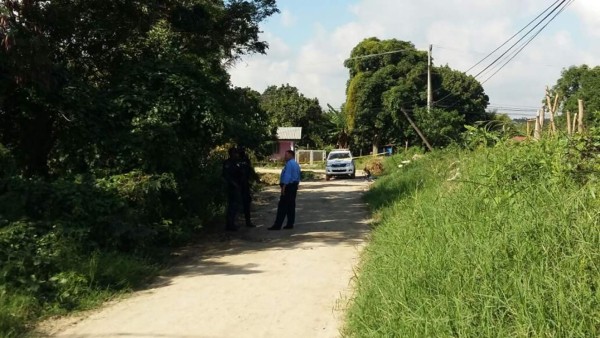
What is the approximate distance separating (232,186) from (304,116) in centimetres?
5045

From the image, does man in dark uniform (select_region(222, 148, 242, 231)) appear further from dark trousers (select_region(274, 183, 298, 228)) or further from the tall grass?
the tall grass

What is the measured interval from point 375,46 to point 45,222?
1820 inches

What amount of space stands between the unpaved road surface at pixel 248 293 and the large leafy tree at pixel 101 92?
2084 millimetres

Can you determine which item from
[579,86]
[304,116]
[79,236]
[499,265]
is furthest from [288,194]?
[579,86]

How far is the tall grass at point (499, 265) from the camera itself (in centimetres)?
387

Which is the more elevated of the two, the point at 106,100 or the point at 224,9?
the point at 224,9

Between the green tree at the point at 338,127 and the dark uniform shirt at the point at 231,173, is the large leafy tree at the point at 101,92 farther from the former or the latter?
the green tree at the point at 338,127

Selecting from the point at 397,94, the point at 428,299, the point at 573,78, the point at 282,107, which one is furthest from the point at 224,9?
the point at 573,78

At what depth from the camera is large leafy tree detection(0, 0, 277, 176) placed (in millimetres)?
9102

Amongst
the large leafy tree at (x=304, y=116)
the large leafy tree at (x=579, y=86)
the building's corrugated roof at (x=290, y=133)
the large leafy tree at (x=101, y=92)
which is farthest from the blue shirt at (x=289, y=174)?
the large leafy tree at (x=304, y=116)

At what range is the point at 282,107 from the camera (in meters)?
61.8

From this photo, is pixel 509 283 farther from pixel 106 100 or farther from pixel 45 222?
pixel 106 100

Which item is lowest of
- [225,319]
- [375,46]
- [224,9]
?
[225,319]

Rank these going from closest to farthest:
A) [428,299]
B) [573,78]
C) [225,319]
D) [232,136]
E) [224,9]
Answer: [428,299], [225,319], [232,136], [224,9], [573,78]
